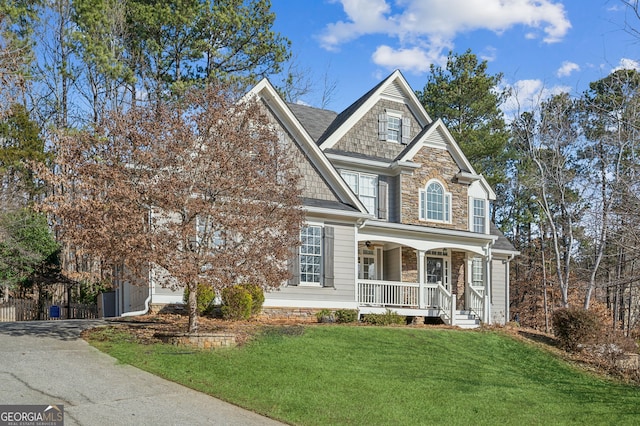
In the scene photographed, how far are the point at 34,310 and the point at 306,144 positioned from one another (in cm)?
1444

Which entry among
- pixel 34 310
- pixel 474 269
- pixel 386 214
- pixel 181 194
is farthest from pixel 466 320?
pixel 34 310

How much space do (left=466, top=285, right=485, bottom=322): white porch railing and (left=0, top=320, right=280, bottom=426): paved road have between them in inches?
547

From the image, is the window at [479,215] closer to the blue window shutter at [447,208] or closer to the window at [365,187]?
the blue window shutter at [447,208]

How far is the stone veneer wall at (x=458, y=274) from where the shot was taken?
23.7 meters

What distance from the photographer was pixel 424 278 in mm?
21891

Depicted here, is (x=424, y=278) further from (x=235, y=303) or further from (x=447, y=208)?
(x=235, y=303)

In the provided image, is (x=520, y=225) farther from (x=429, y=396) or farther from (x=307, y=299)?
(x=429, y=396)

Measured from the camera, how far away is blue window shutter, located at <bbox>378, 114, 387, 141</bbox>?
73.8 ft

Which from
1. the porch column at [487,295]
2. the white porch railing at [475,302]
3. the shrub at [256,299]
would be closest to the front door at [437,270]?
the white porch railing at [475,302]

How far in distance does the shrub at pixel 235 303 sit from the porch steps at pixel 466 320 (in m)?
7.83

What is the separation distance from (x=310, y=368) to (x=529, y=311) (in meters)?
29.6

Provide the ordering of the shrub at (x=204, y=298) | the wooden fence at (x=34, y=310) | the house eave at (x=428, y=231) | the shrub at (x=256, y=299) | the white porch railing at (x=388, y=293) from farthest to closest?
1. the wooden fence at (x=34, y=310)
2. the house eave at (x=428, y=231)
3. the white porch railing at (x=388, y=293)
4. the shrub at (x=256, y=299)
5. the shrub at (x=204, y=298)

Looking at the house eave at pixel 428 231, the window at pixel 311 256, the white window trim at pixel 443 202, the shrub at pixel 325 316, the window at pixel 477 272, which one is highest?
the white window trim at pixel 443 202

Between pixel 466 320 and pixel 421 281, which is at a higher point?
pixel 421 281
